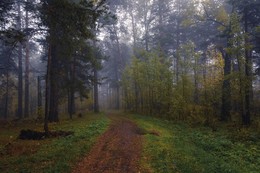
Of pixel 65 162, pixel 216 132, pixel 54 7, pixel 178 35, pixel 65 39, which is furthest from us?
pixel 178 35

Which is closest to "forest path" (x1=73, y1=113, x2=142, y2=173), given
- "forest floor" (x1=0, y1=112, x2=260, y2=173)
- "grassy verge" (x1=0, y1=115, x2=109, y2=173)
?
"forest floor" (x1=0, y1=112, x2=260, y2=173)

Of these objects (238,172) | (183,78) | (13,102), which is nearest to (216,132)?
(183,78)

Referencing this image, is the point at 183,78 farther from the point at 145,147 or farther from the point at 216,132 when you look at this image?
the point at 145,147

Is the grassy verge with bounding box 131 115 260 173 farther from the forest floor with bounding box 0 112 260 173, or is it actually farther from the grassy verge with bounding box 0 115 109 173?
the grassy verge with bounding box 0 115 109 173

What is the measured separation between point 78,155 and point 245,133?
11.4 meters

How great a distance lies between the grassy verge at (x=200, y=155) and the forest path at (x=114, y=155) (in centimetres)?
54

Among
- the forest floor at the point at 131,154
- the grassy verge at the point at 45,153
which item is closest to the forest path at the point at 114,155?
the forest floor at the point at 131,154

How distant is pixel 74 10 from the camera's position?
1075cm

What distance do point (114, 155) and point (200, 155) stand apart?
420 cm

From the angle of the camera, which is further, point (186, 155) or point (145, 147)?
point (145, 147)

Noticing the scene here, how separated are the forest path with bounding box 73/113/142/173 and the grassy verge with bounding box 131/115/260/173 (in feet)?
1.76

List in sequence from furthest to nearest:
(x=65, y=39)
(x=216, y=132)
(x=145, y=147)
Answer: (x=216, y=132) → (x=65, y=39) → (x=145, y=147)

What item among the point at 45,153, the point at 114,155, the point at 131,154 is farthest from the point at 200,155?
the point at 45,153

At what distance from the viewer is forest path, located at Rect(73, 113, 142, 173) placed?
30.7 ft
